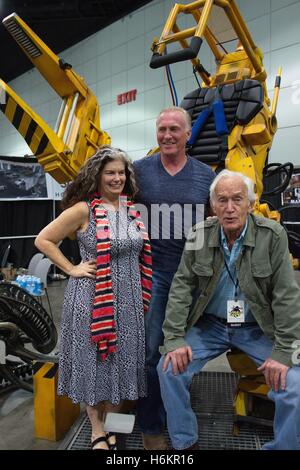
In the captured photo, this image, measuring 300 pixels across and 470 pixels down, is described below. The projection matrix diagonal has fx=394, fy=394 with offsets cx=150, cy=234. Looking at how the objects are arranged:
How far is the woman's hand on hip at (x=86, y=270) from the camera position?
5.81 feet

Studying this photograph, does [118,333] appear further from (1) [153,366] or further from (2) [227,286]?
(2) [227,286]

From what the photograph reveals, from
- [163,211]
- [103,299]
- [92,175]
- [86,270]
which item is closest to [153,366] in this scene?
[103,299]

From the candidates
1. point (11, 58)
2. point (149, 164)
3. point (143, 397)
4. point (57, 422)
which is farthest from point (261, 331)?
point (11, 58)

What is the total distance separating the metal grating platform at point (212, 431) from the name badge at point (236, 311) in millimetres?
729

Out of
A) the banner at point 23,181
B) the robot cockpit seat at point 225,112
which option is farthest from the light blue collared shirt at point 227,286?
the banner at point 23,181

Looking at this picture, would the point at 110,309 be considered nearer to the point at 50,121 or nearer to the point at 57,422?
the point at 57,422

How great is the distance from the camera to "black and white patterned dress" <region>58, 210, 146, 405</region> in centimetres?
177

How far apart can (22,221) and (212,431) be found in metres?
5.76

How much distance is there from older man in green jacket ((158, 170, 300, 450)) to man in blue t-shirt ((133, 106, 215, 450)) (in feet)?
0.52

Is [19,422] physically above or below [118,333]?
below

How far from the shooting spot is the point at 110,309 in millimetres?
1745

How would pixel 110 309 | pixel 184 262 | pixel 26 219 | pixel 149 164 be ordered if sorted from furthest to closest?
pixel 26 219
pixel 149 164
pixel 184 262
pixel 110 309

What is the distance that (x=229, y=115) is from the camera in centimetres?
314

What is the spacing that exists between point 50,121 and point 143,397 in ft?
35.0
